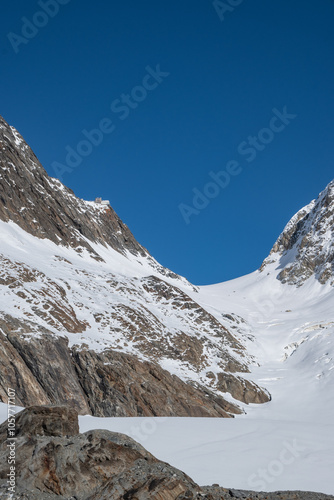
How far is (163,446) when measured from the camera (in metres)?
20.4

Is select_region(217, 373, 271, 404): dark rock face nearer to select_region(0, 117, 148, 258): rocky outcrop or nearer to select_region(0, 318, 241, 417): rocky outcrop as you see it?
select_region(0, 318, 241, 417): rocky outcrop

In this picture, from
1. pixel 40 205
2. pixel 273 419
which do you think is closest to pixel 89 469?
pixel 273 419

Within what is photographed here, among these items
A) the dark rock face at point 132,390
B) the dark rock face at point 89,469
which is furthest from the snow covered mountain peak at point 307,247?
the dark rock face at point 89,469

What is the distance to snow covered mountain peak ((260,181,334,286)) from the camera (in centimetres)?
10200

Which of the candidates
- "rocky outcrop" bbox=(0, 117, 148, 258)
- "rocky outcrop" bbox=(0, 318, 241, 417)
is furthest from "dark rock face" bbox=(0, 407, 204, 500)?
"rocky outcrop" bbox=(0, 117, 148, 258)

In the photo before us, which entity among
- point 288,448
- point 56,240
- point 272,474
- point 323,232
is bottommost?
point 272,474

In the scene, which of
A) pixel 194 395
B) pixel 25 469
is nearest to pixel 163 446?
pixel 25 469

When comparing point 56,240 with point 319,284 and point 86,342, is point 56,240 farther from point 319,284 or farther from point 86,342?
point 319,284

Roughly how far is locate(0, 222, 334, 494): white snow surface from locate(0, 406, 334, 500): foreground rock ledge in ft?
13.2

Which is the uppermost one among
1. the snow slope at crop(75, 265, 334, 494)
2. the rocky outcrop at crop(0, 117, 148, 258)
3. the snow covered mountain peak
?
the snow covered mountain peak

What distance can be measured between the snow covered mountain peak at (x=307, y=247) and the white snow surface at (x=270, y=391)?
237cm

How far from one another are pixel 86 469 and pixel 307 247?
10181cm

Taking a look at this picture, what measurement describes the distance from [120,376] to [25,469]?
1067 inches

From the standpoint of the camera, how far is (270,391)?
51.5 m
